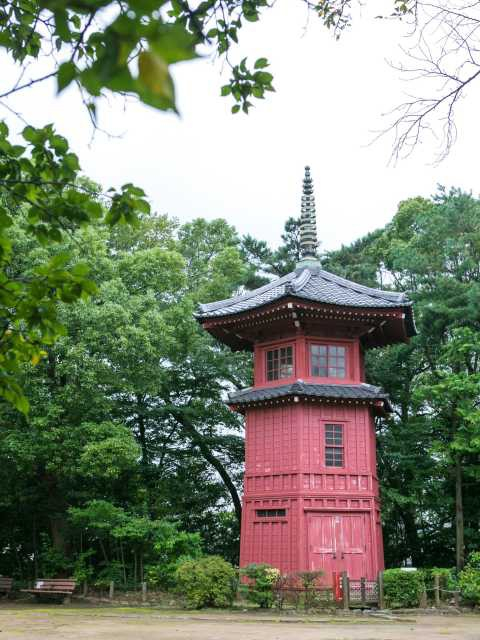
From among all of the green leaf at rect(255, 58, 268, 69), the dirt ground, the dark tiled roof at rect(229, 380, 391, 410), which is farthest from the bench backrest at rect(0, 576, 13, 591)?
the green leaf at rect(255, 58, 268, 69)

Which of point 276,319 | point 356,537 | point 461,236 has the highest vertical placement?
point 461,236

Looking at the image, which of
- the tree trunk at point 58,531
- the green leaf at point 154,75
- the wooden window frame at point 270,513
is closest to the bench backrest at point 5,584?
the tree trunk at point 58,531

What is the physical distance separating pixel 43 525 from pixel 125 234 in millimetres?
10939

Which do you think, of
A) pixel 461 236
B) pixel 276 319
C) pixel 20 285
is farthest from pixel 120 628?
pixel 461 236

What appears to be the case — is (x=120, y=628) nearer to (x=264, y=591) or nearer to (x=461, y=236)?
(x=264, y=591)

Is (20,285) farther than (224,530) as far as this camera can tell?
No

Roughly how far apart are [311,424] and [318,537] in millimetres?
2822

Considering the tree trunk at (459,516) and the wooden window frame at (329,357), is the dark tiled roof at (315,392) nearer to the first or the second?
the wooden window frame at (329,357)

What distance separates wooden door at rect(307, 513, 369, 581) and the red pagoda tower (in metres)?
0.02

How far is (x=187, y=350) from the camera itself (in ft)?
79.2

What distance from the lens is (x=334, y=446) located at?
711 inches

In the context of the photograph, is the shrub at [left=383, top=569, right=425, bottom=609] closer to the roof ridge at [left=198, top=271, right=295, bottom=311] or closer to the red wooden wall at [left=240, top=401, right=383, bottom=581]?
the red wooden wall at [left=240, top=401, right=383, bottom=581]

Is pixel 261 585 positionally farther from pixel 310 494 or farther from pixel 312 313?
pixel 312 313

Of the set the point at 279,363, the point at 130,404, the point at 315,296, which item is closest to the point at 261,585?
the point at 279,363
